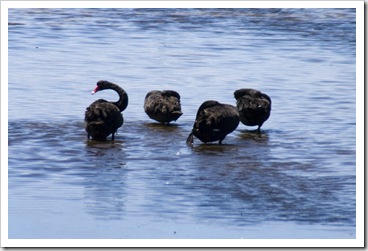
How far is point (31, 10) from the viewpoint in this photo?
82.1ft

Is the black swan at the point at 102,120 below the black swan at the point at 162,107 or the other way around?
the other way around

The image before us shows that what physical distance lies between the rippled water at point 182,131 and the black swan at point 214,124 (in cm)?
20

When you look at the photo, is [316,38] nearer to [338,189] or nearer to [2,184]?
[338,189]

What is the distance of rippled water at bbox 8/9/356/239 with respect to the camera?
9.79 meters

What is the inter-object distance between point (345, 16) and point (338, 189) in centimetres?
1419

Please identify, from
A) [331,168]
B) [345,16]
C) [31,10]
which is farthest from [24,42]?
[331,168]

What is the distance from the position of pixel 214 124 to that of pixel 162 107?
145 cm

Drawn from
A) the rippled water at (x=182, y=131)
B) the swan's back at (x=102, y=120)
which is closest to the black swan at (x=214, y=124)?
the rippled water at (x=182, y=131)

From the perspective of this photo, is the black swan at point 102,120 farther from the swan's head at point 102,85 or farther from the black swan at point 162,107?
the swan's head at point 102,85

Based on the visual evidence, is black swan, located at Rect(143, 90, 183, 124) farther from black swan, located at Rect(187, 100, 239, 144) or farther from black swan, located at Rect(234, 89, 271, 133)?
black swan, located at Rect(187, 100, 239, 144)

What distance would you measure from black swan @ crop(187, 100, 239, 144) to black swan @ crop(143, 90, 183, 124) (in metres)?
0.97

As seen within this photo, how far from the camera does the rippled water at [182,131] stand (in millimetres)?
9789

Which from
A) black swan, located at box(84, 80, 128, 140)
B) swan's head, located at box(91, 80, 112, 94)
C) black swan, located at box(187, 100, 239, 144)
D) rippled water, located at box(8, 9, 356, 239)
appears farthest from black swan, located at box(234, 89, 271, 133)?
swan's head, located at box(91, 80, 112, 94)

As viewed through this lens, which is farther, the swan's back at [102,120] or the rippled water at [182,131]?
the swan's back at [102,120]
